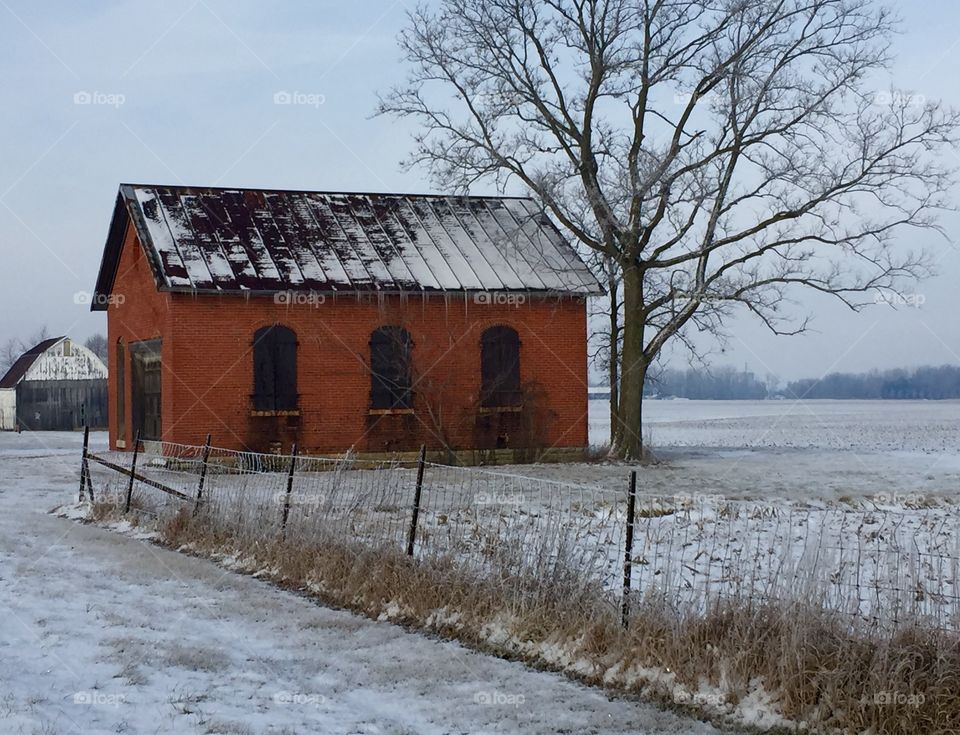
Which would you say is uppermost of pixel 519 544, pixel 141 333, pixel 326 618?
pixel 141 333

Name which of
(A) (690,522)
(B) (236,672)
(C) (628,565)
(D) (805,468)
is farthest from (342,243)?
(B) (236,672)

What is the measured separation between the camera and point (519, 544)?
8.70 metres

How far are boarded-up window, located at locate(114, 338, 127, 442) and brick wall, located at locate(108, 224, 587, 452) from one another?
2.06 metres

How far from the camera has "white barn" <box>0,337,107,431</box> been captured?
5525cm

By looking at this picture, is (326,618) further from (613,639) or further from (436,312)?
(436,312)

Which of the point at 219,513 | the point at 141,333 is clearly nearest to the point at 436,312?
the point at 141,333

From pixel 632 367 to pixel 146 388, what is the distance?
1178 cm

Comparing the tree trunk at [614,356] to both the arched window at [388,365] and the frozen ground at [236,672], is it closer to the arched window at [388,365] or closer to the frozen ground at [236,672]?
the arched window at [388,365]

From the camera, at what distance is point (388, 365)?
23828 millimetres

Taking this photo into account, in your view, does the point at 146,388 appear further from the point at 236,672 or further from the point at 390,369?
the point at 236,672

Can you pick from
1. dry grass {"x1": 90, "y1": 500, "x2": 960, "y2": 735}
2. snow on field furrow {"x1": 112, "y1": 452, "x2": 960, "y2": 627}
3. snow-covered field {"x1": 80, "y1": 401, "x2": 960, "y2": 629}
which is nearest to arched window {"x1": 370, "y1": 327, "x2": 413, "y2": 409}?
snow-covered field {"x1": 80, "y1": 401, "x2": 960, "y2": 629}

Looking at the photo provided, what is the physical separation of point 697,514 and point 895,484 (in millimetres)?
7378

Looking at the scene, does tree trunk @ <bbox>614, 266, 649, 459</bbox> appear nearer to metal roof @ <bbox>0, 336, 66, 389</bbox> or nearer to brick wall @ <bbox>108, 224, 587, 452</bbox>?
brick wall @ <bbox>108, 224, 587, 452</bbox>

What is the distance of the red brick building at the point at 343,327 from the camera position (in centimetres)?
2266
